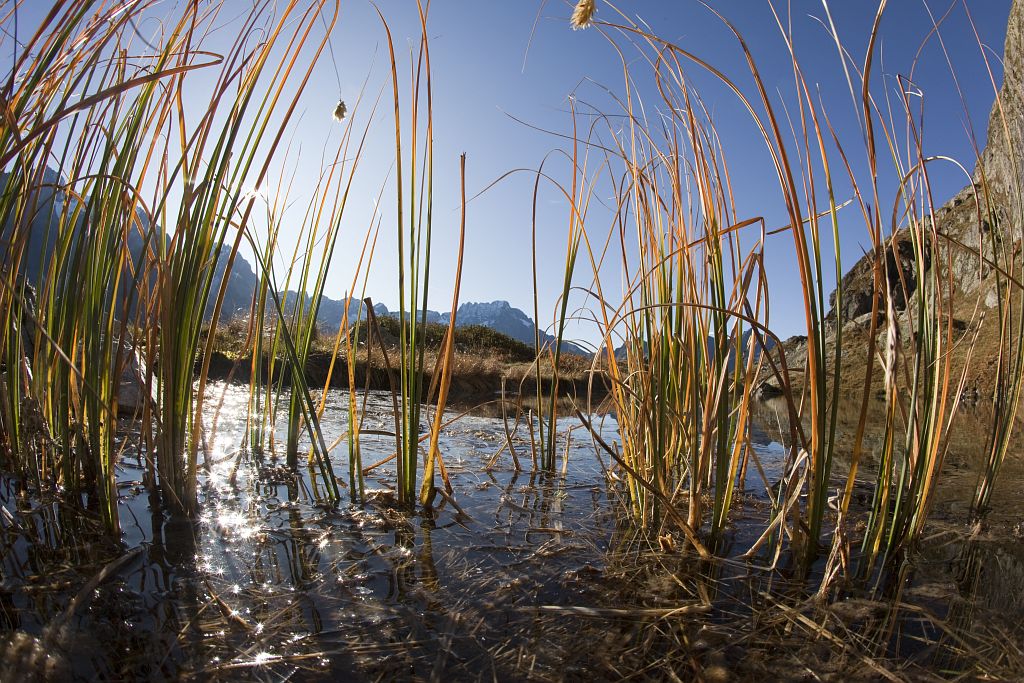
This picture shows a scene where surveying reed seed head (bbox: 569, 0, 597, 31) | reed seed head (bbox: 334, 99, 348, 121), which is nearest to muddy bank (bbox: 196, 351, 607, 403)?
reed seed head (bbox: 334, 99, 348, 121)

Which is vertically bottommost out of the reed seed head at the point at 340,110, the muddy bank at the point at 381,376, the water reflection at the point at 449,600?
the water reflection at the point at 449,600

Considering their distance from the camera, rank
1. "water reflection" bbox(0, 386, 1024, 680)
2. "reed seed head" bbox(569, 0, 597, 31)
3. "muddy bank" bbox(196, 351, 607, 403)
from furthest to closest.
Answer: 1. "muddy bank" bbox(196, 351, 607, 403)
2. "reed seed head" bbox(569, 0, 597, 31)
3. "water reflection" bbox(0, 386, 1024, 680)

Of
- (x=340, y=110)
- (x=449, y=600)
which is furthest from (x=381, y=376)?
(x=449, y=600)

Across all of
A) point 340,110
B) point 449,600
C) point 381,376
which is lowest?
point 449,600

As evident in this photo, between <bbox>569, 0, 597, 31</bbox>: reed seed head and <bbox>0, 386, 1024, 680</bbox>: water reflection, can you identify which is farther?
<bbox>569, 0, 597, 31</bbox>: reed seed head

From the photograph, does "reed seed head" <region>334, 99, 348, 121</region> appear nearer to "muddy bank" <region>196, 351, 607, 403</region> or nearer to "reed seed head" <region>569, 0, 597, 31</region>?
"reed seed head" <region>569, 0, 597, 31</region>

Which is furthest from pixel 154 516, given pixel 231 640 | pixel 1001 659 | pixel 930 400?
pixel 930 400

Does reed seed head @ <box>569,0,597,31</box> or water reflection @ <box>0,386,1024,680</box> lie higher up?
reed seed head @ <box>569,0,597,31</box>

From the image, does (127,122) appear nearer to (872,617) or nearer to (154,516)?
(154,516)

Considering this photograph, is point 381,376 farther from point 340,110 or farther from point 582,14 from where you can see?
point 582,14

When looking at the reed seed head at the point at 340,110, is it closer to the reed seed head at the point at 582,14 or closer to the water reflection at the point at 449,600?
the reed seed head at the point at 582,14

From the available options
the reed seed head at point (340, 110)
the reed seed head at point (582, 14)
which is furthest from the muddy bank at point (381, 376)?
the reed seed head at point (582, 14)

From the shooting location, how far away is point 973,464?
2.33m

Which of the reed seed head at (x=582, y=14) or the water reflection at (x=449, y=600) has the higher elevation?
the reed seed head at (x=582, y=14)
